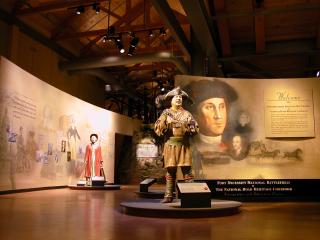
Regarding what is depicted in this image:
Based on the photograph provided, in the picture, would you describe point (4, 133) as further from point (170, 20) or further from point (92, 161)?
point (170, 20)

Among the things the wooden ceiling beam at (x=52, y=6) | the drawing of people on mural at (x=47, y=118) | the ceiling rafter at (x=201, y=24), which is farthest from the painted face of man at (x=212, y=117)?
the wooden ceiling beam at (x=52, y=6)

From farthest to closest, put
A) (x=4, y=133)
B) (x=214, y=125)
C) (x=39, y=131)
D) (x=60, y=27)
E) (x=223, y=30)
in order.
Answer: (x=60, y=27), (x=39, y=131), (x=223, y=30), (x=4, y=133), (x=214, y=125)

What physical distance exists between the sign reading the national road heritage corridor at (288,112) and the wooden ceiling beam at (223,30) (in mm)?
2686

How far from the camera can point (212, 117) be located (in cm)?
852

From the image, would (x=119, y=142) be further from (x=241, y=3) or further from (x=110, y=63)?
(x=241, y=3)

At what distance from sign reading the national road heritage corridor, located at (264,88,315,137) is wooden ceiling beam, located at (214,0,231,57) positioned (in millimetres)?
2686

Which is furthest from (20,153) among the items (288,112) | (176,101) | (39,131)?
(288,112)

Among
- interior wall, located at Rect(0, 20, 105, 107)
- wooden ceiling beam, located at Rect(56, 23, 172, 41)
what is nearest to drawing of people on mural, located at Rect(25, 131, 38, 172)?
interior wall, located at Rect(0, 20, 105, 107)

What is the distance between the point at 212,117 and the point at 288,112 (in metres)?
1.77

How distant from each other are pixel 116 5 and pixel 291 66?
7.21 metres

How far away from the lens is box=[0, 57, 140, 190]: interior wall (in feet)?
31.8

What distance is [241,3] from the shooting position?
10156 mm

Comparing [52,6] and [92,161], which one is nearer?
[52,6]

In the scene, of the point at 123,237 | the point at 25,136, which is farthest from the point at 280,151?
the point at 25,136
